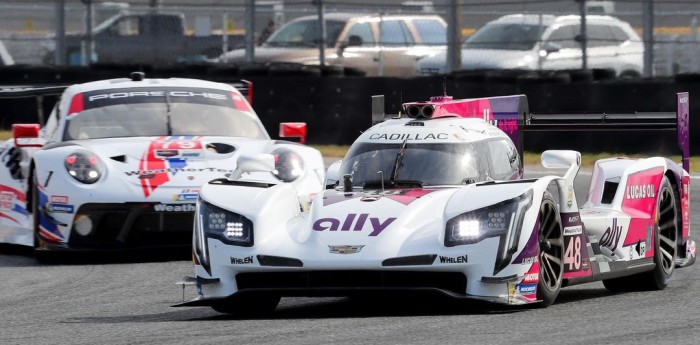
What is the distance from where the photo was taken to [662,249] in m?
9.15

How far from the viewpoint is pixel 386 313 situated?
7566 millimetres

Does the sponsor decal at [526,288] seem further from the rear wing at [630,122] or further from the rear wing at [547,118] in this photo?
the rear wing at [630,122]

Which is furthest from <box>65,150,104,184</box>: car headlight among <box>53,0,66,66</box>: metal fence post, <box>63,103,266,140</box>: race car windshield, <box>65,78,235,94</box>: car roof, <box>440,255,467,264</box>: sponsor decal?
<box>53,0,66,66</box>: metal fence post

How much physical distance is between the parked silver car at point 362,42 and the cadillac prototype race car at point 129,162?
1039cm

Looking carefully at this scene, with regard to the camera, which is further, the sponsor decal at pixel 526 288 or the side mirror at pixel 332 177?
the side mirror at pixel 332 177

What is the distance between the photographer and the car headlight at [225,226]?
7629mm

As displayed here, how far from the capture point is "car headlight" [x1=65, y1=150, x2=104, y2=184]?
10.5 m

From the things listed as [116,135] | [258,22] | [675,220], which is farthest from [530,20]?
[675,220]

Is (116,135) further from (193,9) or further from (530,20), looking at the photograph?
(193,9)

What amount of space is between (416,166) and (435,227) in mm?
892

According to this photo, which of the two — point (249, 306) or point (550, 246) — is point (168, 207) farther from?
point (550, 246)

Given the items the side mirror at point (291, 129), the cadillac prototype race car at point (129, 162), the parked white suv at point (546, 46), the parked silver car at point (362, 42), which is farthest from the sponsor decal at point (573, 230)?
the parked silver car at point (362, 42)

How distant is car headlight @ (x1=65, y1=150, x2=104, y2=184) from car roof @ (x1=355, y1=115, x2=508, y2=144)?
260 cm

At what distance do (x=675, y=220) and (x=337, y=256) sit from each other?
289 centimetres
